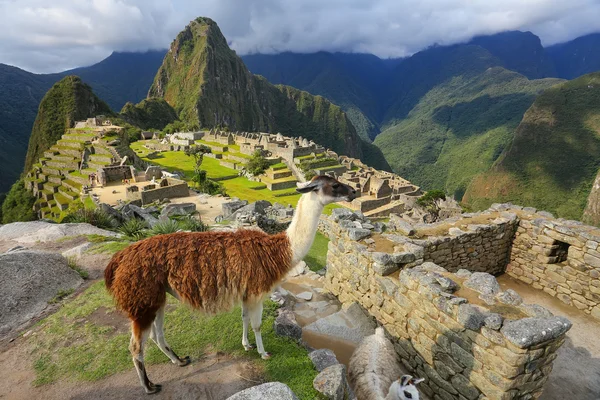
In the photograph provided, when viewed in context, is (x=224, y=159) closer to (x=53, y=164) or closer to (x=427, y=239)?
(x=53, y=164)

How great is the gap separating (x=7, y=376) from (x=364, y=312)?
5.63 meters

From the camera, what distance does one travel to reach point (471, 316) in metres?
4.09

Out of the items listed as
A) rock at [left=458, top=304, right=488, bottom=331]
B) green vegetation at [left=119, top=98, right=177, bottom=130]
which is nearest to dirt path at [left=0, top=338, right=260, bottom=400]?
rock at [left=458, top=304, right=488, bottom=331]

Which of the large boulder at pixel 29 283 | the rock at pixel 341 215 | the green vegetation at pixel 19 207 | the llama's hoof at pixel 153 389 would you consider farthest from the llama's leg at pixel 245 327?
the green vegetation at pixel 19 207

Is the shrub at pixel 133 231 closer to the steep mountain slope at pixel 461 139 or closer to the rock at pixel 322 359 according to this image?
the rock at pixel 322 359

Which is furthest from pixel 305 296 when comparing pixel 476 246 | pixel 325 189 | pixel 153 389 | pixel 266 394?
pixel 476 246

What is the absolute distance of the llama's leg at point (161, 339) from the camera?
13.0 ft

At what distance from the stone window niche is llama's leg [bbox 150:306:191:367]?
351 inches

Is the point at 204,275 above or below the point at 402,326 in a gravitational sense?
above

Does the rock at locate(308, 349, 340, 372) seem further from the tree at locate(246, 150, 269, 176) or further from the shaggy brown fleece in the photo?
the tree at locate(246, 150, 269, 176)

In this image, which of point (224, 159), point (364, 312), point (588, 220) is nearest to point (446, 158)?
point (588, 220)

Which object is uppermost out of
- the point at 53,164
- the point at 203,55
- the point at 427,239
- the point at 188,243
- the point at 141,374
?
the point at 203,55

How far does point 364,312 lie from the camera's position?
20.4 feet

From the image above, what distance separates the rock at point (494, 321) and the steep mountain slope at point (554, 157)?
264ft
